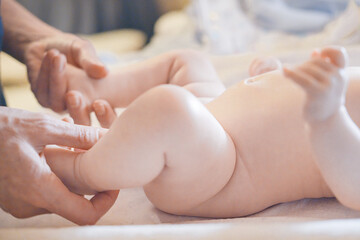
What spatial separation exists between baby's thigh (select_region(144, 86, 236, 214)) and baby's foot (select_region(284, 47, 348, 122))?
16 cm

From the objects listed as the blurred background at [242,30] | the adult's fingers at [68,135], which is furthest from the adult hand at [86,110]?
the blurred background at [242,30]

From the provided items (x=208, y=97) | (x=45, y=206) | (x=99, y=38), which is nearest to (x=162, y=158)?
(x=45, y=206)

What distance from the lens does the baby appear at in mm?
593

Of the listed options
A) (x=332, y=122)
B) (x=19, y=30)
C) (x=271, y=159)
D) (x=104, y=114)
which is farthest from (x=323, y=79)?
(x=19, y=30)

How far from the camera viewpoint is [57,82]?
39.9 inches

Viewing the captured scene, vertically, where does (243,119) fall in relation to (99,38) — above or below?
above

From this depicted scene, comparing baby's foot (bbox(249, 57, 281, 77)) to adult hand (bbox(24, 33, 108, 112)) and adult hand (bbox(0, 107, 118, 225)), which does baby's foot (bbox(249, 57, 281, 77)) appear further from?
adult hand (bbox(0, 107, 118, 225))

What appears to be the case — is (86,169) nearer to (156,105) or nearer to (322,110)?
(156,105)

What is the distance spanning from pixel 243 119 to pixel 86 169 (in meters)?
0.27

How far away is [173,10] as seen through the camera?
2604 mm

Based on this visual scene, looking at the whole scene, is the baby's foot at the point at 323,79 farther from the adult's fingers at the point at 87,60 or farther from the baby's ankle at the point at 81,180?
the adult's fingers at the point at 87,60

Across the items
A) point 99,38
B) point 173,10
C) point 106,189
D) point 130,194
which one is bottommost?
point 99,38

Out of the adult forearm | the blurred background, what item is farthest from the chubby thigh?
the blurred background

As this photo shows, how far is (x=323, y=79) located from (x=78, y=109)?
58 centimetres
